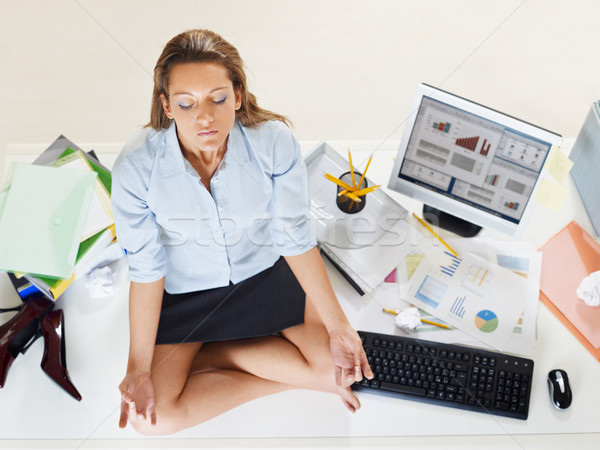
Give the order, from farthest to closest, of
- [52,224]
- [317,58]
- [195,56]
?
[317,58] → [52,224] → [195,56]

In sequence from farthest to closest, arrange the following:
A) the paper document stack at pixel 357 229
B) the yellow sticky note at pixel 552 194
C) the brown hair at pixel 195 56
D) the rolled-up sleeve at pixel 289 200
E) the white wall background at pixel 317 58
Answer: the white wall background at pixel 317 58, the paper document stack at pixel 357 229, the rolled-up sleeve at pixel 289 200, the yellow sticky note at pixel 552 194, the brown hair at pixel 195 56

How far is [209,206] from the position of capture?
1.35m

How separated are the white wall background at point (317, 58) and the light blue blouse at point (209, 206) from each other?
1.02 meters

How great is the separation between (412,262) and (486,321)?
0.24 meters

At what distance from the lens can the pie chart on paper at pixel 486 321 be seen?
4.60 feet

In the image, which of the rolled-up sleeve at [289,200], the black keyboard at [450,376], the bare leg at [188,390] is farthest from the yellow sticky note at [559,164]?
the bare leg at [188,390]

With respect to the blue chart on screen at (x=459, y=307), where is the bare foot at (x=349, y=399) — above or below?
below

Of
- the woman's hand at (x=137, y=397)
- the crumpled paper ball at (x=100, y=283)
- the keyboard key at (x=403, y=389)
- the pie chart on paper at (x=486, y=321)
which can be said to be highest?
the pie chart on paper at (x=486, y=321)

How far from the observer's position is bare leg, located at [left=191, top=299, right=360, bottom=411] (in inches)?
53.6

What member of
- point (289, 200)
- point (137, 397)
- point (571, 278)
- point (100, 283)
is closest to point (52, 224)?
point (100, 283)

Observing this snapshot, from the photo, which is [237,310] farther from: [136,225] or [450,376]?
[450,376]

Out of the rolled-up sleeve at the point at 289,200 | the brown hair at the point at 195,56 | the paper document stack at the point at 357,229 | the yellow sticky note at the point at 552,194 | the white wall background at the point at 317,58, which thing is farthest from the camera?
the white wall background at the point at 317,58

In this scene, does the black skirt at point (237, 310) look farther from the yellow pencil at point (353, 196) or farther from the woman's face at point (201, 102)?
the woman's face at point (201, 102)

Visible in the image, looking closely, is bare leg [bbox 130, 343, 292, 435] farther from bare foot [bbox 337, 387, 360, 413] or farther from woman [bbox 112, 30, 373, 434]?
bare foot [bbox 337, 387, 360, 413]
